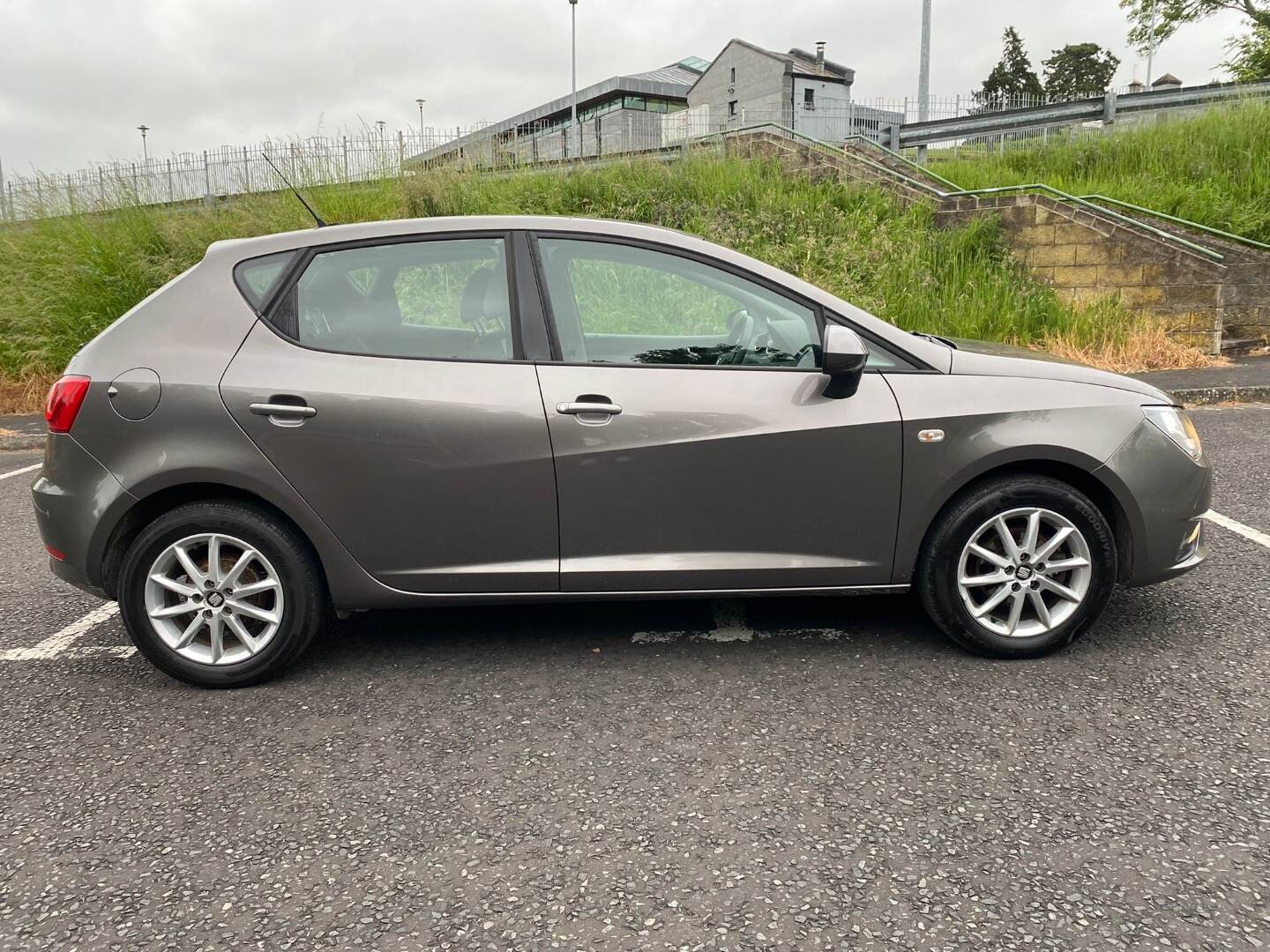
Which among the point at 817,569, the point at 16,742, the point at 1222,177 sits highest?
the point at 1222,177

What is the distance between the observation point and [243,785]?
106 inches

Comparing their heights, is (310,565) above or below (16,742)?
above

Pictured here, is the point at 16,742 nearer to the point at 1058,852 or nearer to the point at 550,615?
the point at 550,615

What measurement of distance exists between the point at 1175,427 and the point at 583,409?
6.99 ft

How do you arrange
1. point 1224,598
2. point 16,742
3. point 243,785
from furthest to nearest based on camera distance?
point 1224,598, point 16,742, point 243,785

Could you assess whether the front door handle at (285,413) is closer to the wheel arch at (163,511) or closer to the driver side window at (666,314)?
the wheel arch at (163,511)

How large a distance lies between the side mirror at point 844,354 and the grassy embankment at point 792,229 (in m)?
7.87

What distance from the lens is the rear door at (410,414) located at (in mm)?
3166

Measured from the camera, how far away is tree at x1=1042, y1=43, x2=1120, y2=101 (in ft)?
241

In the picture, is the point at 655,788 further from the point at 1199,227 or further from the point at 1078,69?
the point at 1078,69

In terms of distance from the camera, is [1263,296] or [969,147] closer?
[1263,296]

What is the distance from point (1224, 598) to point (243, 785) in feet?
12.6

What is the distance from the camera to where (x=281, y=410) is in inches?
124

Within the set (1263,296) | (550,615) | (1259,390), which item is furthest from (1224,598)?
(1263,296)
